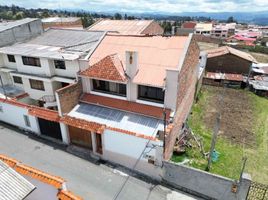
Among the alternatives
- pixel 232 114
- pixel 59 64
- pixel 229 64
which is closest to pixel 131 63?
pixel 59 64

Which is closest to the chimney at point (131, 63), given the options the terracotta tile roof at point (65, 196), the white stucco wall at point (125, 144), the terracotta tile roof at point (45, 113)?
the white stucco wall at point (125, 144)

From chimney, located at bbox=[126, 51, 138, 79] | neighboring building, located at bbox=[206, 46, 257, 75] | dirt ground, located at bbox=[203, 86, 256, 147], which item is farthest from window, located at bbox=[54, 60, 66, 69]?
neighboring building, located at bbox=[206, 46, 257, 75]

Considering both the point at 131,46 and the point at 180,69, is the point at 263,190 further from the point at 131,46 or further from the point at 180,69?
the point at 131,46

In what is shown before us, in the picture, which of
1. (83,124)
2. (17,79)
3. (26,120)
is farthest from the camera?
(17,79)

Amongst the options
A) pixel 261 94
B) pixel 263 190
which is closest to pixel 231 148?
pixel 263 190

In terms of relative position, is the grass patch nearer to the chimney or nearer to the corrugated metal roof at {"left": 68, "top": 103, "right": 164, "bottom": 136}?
the corrugated metal roof at {"left": 68, "top": 103, "right": 164, "bottom": 136}

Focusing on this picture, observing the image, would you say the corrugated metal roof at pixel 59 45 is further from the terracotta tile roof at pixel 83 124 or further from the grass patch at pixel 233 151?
the grass patch at pixel 233 151

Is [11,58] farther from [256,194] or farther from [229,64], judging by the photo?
[229,64]
